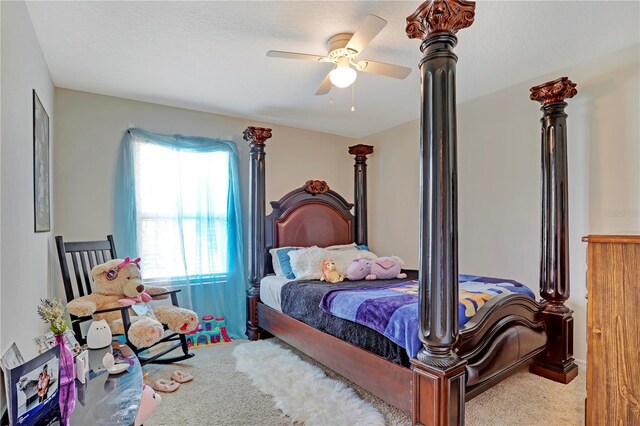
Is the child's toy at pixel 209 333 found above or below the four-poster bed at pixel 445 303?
below

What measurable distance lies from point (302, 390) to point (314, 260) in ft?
4.29

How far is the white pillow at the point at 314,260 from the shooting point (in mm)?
3385

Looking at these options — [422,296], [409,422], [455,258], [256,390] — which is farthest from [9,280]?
[409,422]

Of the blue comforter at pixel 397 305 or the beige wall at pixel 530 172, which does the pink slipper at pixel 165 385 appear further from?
the beige wall at pixel 530 172

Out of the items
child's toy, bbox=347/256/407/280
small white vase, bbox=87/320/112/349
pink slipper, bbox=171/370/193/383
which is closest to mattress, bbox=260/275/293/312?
child's toy, bbox=347/256/407/280

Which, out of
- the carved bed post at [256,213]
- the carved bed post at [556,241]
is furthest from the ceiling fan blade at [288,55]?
the carved bed post at [556,241]

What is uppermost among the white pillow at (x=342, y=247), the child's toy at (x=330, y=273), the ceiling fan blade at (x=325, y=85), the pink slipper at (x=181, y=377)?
the ceiling fan blade at (x=325, y=85)

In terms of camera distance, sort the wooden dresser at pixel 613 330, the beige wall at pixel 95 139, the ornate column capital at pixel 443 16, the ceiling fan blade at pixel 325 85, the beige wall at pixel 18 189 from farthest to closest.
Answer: the beige wall at pixel 95 139
the ceiling fan blade at pixel 325 85
the ornate column capital at pixel 443 16
the beige wall at pixel 18 189
the wooden dresser at pixel 613 330

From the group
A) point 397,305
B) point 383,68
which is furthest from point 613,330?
point 383,68

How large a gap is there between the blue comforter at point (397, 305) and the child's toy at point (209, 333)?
1.50 m

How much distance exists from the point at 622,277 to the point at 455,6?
1.30 meters

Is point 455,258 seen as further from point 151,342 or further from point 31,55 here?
point 31,55

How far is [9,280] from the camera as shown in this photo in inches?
58.7

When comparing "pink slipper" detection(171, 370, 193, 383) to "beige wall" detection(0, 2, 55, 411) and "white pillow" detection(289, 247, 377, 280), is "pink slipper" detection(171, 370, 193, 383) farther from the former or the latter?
"white pillow" detection(289, 247, 377, 280)
